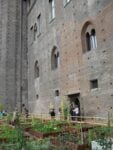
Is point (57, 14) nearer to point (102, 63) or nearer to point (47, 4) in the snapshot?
point (47, 4)

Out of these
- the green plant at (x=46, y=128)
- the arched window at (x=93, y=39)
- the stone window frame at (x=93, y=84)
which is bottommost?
the green plant at (x=46, y=128)

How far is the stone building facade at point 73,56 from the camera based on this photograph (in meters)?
13.8

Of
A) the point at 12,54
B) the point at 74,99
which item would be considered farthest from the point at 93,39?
the point at 12,54

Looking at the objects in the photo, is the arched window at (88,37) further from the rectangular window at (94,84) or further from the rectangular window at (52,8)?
the rectangular window at (52,8)

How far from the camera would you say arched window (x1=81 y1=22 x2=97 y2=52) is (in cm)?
1530

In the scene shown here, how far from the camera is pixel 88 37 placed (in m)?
15.9

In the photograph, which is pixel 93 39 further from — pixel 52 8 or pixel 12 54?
pixel 12 54

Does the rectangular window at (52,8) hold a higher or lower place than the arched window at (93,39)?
higher

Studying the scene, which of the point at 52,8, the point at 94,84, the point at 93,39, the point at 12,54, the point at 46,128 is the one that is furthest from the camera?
the point at 12,54

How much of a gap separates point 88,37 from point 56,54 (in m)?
4.49

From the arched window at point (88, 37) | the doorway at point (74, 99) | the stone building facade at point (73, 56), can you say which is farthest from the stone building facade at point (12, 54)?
the arched window at point (88, 37)

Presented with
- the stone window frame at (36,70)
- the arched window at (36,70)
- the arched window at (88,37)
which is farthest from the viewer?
the arched window at (36,70)

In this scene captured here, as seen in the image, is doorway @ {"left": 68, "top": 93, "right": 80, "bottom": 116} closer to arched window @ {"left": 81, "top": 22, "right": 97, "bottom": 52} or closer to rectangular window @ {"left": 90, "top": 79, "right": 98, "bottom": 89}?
rectangular window @ {"left": 90, "top": 79, "right": 98, "bottom": 89}

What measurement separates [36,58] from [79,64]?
27.9ft
